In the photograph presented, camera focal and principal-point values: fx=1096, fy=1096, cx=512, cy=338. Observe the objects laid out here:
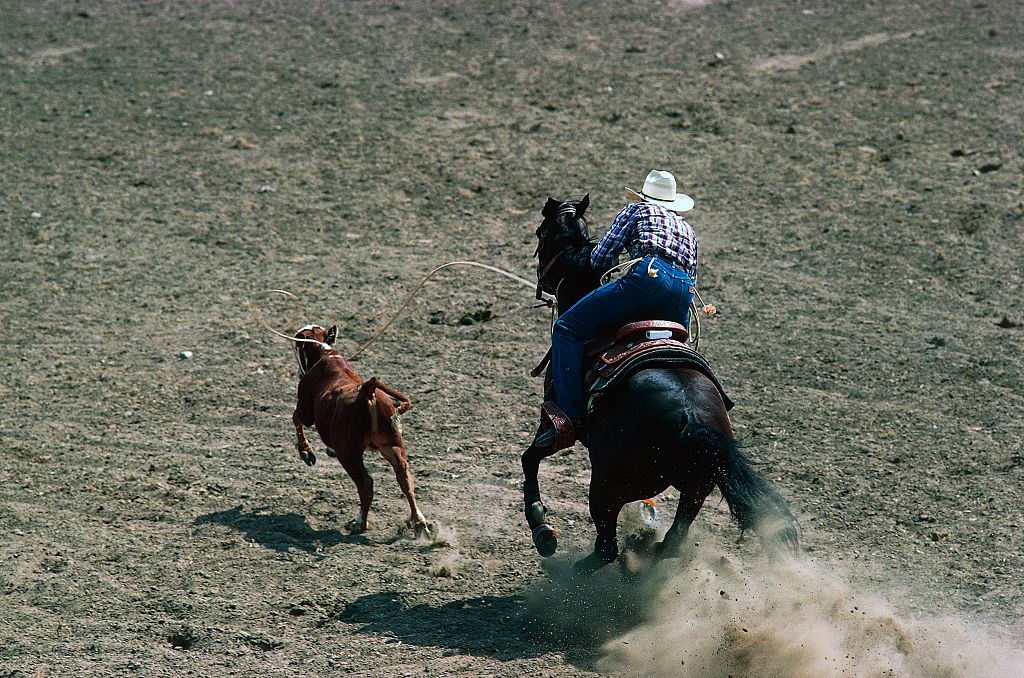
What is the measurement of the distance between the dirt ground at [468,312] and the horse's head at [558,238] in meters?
1.36

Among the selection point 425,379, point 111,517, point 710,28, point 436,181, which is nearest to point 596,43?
point 710,28

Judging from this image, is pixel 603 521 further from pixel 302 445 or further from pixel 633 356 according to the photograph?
pixel 302 445

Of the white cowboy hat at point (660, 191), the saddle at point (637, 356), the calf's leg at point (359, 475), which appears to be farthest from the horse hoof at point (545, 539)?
the white cowboy hat at point (660, 191)

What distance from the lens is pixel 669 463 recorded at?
498 cm

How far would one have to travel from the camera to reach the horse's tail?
475 cm

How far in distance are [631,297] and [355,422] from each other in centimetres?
170

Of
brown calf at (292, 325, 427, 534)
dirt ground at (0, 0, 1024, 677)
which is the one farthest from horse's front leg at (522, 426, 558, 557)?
brown calf at (292, 325, 427, 534)

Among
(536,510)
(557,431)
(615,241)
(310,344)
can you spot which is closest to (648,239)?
(615,241)

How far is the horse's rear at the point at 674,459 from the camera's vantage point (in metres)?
A: 4.77

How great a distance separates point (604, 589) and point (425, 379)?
2780 mm

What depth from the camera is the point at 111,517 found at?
6262 millimetres

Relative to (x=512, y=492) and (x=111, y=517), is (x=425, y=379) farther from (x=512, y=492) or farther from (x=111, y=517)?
(x=111, y=517)

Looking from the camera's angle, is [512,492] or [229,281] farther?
[229,281]

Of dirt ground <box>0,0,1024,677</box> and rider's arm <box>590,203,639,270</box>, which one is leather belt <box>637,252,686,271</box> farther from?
dirt ground <box>0,0,1024,677</box>
